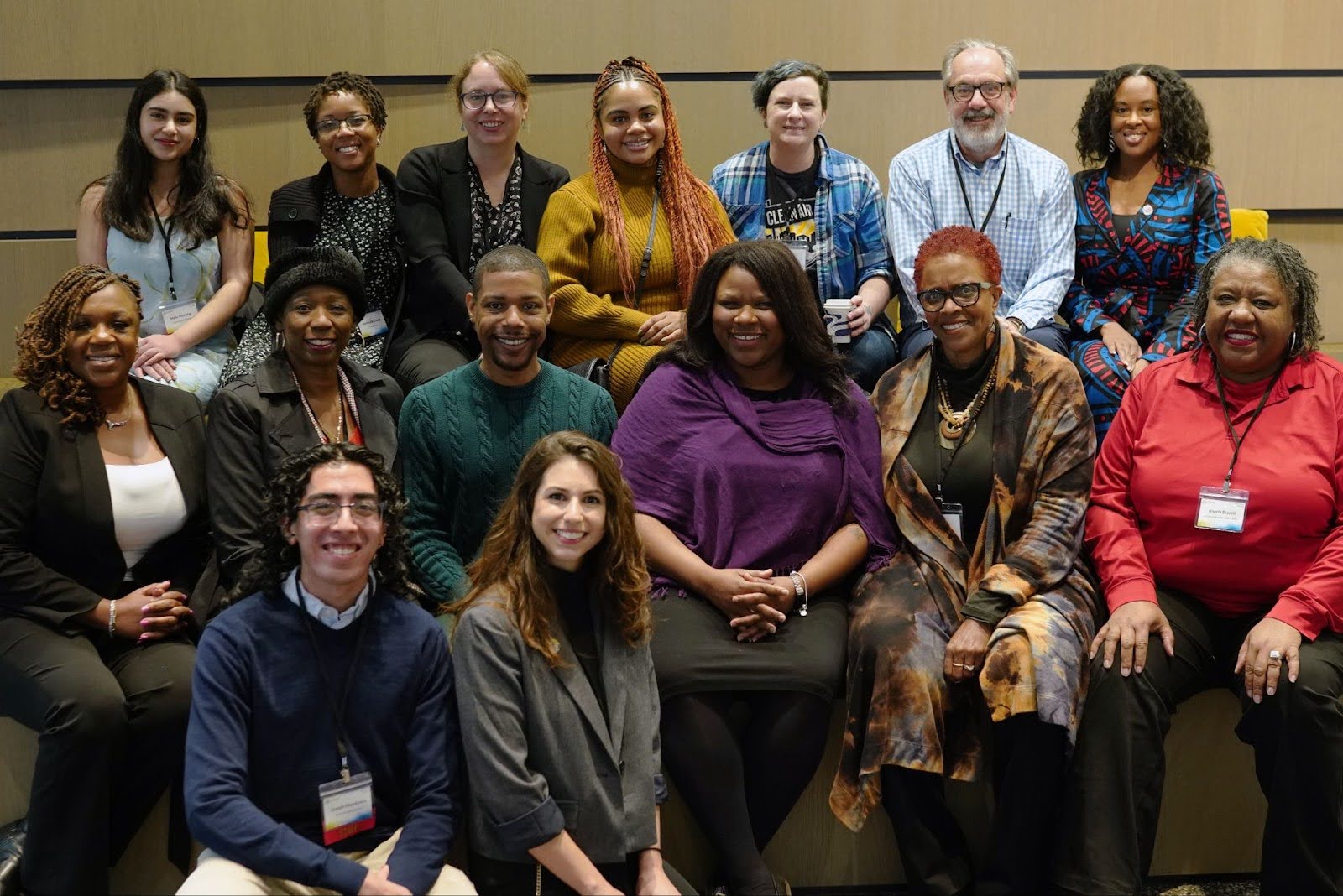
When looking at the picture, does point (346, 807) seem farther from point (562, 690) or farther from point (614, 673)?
point (614, 673)

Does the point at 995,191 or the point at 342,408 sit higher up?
the point at 995,191

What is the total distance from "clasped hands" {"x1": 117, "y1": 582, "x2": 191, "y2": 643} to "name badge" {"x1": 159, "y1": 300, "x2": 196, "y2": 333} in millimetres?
1101

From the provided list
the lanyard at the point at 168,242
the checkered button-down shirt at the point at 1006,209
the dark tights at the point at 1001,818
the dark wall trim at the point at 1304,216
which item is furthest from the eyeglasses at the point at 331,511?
the dark wall trim at the point at 1304,216

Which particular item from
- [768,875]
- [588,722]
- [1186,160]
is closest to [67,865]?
[588,722]

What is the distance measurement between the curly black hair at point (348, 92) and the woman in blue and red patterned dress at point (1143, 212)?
206 cm

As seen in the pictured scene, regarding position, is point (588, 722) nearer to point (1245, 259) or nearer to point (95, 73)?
point (1245, 259)

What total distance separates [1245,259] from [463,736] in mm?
1970

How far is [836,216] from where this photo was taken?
3762mm

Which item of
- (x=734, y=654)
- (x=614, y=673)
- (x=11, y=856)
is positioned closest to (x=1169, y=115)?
(x=734, y=654)

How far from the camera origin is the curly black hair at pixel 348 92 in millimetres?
3709

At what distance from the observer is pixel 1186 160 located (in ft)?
12.4

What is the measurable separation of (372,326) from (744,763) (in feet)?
5.71

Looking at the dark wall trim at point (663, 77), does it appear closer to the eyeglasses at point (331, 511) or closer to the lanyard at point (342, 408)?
the lanyard at point (342, 408)

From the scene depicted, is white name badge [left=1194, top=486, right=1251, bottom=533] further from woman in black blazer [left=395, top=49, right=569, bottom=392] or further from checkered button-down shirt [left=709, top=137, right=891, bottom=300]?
woman in black blazer [left=395, top=49, right=569, bottom=392]
